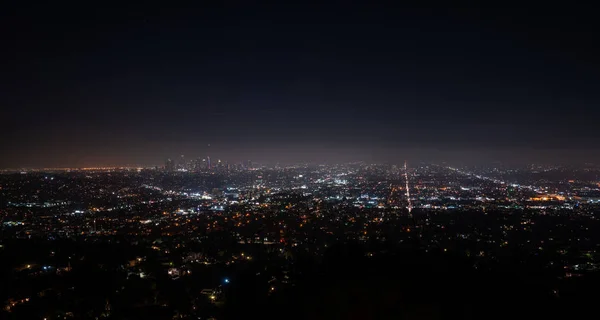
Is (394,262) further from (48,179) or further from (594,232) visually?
(48,179)

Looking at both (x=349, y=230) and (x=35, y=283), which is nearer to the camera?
(x=35, y=283)

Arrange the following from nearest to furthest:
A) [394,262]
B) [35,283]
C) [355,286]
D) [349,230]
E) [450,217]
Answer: [355,286] < [394,262] < [35,283] < [349,230] < [450,217]

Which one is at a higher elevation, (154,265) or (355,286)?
(355,286)

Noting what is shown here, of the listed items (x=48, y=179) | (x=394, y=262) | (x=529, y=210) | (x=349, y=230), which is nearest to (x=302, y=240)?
(x=349, y=230)

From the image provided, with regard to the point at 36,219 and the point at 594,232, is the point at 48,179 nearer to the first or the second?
the point at 36,219

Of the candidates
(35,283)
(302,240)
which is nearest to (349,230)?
(302,240)

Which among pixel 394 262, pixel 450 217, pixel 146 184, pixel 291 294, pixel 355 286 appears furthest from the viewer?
pixel 146 184
